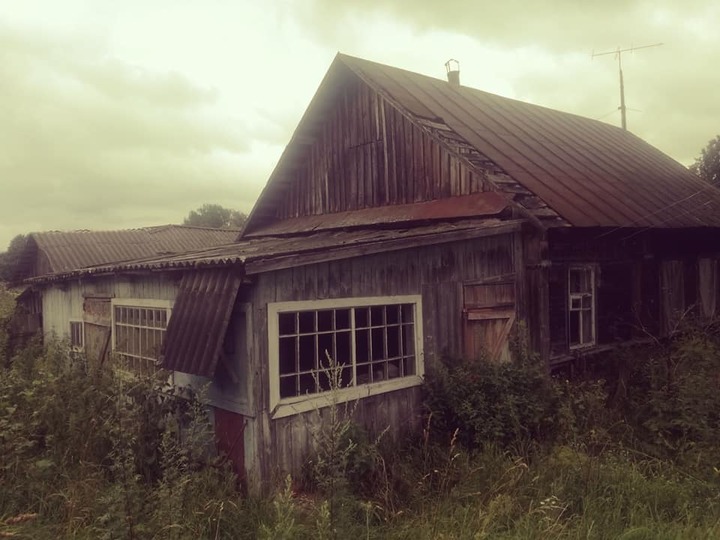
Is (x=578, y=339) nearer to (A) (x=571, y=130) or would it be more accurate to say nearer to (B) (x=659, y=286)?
(B) (x=659, y=286)

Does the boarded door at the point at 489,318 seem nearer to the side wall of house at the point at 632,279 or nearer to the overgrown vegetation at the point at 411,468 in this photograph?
the overgrown vegetation at the point at 411,468

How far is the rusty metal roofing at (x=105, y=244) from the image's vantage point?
22086 mm

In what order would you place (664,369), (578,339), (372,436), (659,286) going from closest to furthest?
(372,436)
(664,369)
(578,339)
(659,286)

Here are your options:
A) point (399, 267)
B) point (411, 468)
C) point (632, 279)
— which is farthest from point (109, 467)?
point (632, 279)

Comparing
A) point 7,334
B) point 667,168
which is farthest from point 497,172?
point 7,334

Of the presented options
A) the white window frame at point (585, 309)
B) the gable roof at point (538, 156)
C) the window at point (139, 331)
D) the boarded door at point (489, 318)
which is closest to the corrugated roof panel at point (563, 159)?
the gable roof at point (538, 156)

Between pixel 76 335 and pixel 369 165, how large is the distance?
7482 mm

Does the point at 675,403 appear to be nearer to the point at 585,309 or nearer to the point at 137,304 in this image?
the point at 585,309

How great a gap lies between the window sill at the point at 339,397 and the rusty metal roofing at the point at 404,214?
327 cm

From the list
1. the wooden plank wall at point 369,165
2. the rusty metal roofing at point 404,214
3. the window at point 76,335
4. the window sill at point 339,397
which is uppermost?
the wooden plank wall at point 369,165

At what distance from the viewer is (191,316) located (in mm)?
6359

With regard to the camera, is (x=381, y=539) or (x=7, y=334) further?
(x=7, y=334)

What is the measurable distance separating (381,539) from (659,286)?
34.2 ft

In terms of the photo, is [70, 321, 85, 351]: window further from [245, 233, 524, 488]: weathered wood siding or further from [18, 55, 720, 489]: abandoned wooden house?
[245, 233, 524, 488]: weathered wood siding
